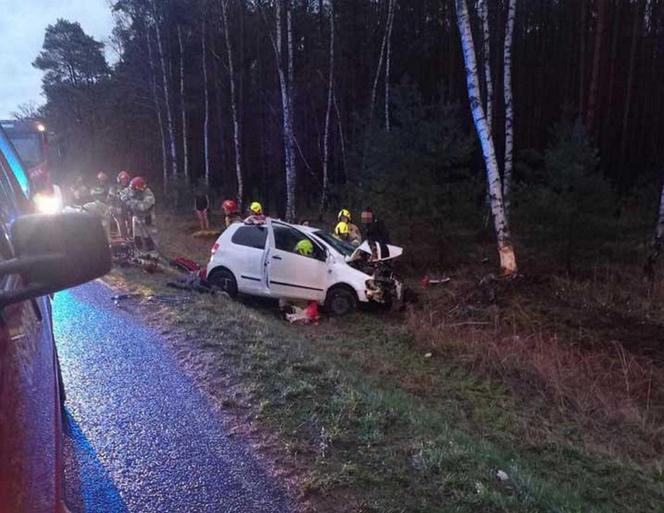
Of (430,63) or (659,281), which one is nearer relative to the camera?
(659,281)

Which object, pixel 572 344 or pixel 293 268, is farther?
pixel 293 268

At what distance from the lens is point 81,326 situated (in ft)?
21.5

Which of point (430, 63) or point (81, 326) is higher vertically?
point (430, 63)

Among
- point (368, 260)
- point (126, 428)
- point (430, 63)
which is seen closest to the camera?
point (126, 428)

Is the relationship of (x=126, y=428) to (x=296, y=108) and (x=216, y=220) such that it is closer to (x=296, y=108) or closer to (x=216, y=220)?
(x=216, y=220)

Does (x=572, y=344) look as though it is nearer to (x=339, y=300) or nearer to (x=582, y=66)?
(x=339, y=300)

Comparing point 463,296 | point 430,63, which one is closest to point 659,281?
point 463,296

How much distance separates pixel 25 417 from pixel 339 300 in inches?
342

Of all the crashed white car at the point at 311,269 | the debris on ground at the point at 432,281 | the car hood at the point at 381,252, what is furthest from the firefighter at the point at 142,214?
the debris on ground at the point at 432,281

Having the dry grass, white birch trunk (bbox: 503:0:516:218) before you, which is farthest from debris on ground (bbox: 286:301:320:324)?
white birch trunk (bbox: 503:0:516:218)

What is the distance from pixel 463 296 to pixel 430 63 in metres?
19.8

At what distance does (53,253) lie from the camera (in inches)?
52.0

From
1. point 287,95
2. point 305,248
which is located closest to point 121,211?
point 305,248

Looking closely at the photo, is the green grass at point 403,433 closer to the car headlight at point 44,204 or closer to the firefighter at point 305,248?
the car headlight at point 44,204
